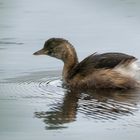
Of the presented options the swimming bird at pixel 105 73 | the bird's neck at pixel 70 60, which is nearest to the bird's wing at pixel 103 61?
the swimming bird at pixel 105 73

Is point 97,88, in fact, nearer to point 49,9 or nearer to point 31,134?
point 31,134

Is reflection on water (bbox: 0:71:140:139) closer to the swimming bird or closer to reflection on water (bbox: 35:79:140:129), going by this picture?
reflection on water (bbox: 35:79:140:129)

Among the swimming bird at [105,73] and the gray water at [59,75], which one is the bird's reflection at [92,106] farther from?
the swimming bird at [105,73]

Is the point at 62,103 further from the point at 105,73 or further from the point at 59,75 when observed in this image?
the point at 59,75

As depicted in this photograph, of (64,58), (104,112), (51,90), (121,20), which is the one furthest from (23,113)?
(121,20)

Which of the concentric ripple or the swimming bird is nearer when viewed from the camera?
the concentric ripple

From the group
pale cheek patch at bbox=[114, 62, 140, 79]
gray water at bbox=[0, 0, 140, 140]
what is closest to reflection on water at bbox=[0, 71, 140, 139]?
gray water at bbox=[0, 0, 140, 140]

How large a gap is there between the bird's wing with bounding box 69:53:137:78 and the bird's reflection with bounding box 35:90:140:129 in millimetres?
351

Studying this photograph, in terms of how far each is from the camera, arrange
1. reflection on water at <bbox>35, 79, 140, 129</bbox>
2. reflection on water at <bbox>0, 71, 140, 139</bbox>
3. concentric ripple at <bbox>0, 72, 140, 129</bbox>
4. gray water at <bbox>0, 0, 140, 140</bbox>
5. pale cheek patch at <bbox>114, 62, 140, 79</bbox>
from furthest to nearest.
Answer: pale cheek patch at <bbox>114, 62, 140, 79</bbox>
concentric ripple at <bbox>0, 72, 140, 129</bbox>
reflection on water at <bbox>35, 79, 140, 129</bbox>
reflection on water at <bbox>0, 71, 140, 139</bbox>
gray water at <bbox>0, 0, 140, 140</bbox>

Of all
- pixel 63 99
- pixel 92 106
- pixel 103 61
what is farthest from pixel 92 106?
pixel 103 61

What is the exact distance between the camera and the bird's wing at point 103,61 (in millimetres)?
9945

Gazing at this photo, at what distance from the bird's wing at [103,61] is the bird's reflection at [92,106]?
1.15 feet

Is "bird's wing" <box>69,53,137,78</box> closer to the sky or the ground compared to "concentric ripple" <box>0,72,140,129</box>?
closer to the sky

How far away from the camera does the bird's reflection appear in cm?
808
